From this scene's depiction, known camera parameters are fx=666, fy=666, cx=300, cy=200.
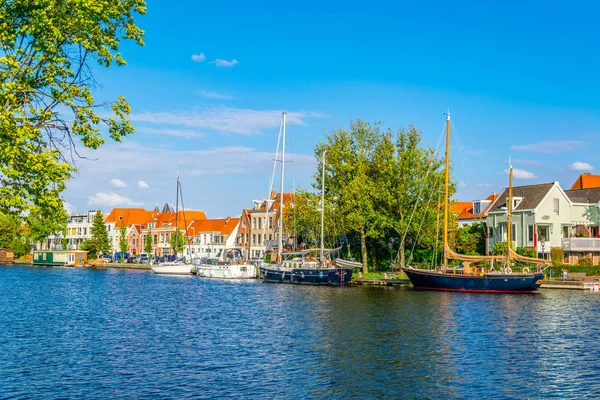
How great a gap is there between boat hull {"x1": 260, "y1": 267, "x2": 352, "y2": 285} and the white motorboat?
964 cm

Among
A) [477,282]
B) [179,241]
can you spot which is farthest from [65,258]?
[477,282]

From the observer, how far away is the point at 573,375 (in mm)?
28359

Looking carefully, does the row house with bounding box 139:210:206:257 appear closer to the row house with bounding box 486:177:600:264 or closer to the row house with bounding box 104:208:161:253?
the row house with bounding box 104:208:161:253

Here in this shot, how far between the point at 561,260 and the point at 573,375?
59.6 metres

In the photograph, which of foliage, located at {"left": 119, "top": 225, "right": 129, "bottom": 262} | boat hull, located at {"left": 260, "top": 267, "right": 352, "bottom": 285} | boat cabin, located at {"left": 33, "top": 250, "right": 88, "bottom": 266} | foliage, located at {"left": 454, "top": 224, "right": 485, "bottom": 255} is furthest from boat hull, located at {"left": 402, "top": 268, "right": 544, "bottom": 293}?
foliage, located at {"left": 119, "top": 225, "right": 129, "bottom": 262}

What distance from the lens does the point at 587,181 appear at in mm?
103438

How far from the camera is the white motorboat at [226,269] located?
→ 97.6 meters

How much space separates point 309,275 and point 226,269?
67.8ft

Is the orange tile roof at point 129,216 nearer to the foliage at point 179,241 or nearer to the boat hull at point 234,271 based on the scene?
the foliage at point 179,241

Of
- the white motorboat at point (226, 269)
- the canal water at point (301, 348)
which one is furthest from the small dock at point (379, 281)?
the canal water at point (301, 348)

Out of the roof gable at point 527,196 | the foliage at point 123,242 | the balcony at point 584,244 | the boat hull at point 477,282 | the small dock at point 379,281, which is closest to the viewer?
the boat hull at point 477,282

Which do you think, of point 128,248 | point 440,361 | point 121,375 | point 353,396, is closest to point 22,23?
point 121,375

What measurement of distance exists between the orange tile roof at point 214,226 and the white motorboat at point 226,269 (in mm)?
37869

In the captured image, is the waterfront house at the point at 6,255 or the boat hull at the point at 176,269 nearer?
the boat hull at the point at 176,269
